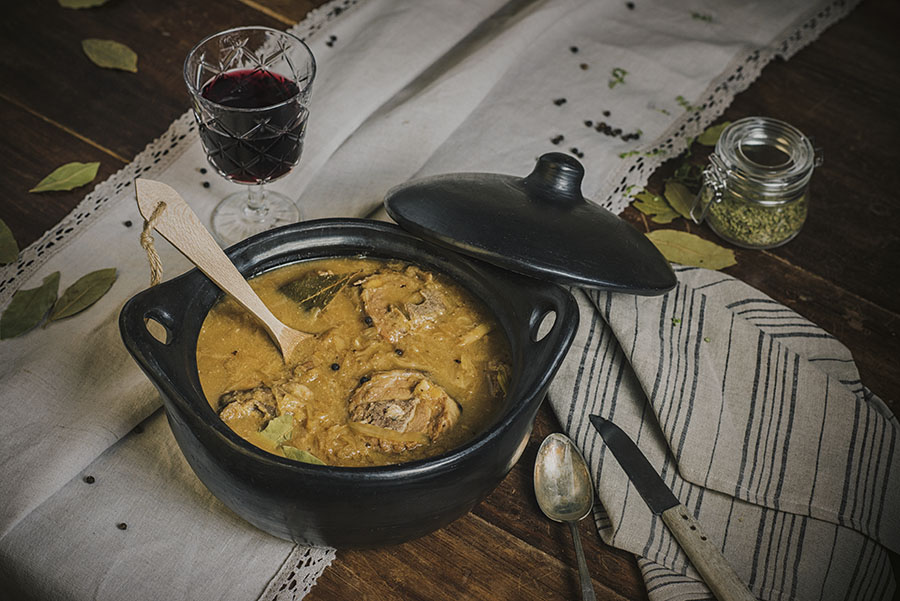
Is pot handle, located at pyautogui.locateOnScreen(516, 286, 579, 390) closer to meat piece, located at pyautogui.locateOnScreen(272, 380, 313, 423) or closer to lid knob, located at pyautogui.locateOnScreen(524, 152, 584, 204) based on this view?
lid knob, located at pyautogui.locateOnScreen(524, 152, 584, 204)

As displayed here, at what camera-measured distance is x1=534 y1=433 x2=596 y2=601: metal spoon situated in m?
1.72

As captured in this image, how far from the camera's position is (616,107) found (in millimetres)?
2570

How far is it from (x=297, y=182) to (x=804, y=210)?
4.18 feet

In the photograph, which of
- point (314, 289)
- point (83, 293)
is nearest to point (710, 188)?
point (314, 289)

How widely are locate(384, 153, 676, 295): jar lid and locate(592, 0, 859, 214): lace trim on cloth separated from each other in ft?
1.99

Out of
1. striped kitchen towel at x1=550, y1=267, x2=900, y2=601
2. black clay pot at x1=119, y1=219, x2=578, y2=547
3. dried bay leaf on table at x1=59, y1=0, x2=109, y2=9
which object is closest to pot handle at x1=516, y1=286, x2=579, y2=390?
black clay pot at x1=119, y1=219, x2=578, y2=547

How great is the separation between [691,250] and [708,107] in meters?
0.57

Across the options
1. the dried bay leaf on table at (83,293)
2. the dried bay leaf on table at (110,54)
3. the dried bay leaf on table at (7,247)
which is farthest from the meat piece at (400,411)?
the dried bay leaf on table at (110,54)

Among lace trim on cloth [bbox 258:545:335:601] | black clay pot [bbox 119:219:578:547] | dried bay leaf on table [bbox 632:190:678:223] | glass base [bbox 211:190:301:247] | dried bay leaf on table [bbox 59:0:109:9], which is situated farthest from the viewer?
dried bay leaf on table [bbox 59:0:109:9]

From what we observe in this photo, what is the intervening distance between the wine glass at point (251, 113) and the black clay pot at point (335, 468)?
0.29 metres

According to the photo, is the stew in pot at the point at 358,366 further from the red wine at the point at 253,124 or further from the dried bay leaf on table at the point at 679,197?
the dried bay leaf on table at the point at 679,197

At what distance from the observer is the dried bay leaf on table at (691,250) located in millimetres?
2209

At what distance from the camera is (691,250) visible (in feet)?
7.32

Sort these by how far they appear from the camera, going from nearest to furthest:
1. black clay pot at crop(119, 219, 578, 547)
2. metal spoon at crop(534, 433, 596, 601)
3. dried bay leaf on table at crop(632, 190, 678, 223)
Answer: black clay pot at crop(119, 219, 578, 547)
metal spoon at crop(534, 433, 596, 601)
dried bay leaf on table at crop(632, 190, 678, 223)
